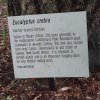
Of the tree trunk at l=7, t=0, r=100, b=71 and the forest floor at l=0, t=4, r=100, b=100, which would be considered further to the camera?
the forest floor at l=0, t=4, r=100, b=100

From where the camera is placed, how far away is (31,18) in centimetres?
282

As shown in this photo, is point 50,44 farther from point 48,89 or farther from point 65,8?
point 48,89

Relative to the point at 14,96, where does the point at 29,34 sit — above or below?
above

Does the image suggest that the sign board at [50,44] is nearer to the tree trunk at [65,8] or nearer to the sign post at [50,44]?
the sign post at [50,44]

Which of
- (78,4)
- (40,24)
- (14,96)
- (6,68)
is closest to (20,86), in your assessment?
(14,96)

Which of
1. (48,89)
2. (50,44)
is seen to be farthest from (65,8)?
(48,89)

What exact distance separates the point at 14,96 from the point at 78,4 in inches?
47.0

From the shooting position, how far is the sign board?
9.12 ft

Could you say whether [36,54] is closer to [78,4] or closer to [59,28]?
[59,28]

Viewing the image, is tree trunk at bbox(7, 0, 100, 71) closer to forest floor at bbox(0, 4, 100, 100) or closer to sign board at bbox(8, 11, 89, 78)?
sign board at bbox(8, 11, 89, 78)

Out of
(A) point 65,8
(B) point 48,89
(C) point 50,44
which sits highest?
(A) point 65,8

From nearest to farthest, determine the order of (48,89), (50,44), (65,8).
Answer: (50,44) → (65,8) → (48,89)

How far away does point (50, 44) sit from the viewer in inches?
112

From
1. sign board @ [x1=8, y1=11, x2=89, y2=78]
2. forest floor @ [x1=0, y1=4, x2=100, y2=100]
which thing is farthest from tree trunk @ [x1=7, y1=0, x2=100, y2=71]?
forest floor @ [x1=0, y1=4, x2=100, y2=100]
